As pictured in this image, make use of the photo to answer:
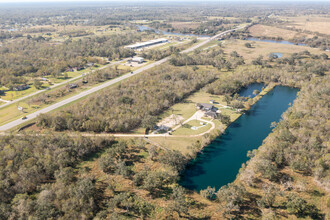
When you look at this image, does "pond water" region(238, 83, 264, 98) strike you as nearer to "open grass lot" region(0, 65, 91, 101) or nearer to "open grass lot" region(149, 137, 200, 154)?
"open grass lot" region(149, 137, 200, 154)

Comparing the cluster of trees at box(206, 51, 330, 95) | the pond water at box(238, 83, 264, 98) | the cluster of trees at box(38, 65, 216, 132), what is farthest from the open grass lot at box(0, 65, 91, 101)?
the pond water at box(238, 83, 264, 98)

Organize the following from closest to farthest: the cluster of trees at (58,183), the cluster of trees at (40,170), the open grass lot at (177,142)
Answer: the cluster of trees at (58,183) < the cluster of trees at (40,170) < the open grass lot at (177,142)

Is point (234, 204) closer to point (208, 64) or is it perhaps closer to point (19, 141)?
point (19, 141)

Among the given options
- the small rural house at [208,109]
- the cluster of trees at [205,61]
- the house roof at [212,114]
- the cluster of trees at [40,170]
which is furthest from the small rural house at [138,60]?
the cluster of trees at [40,170]

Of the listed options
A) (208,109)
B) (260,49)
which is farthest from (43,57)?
(260,49)

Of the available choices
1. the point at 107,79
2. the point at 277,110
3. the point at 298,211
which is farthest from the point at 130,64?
the point at 298,211

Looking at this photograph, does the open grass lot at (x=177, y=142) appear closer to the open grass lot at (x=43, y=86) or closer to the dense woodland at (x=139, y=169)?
the dense woodland at (x=139, y=169)
